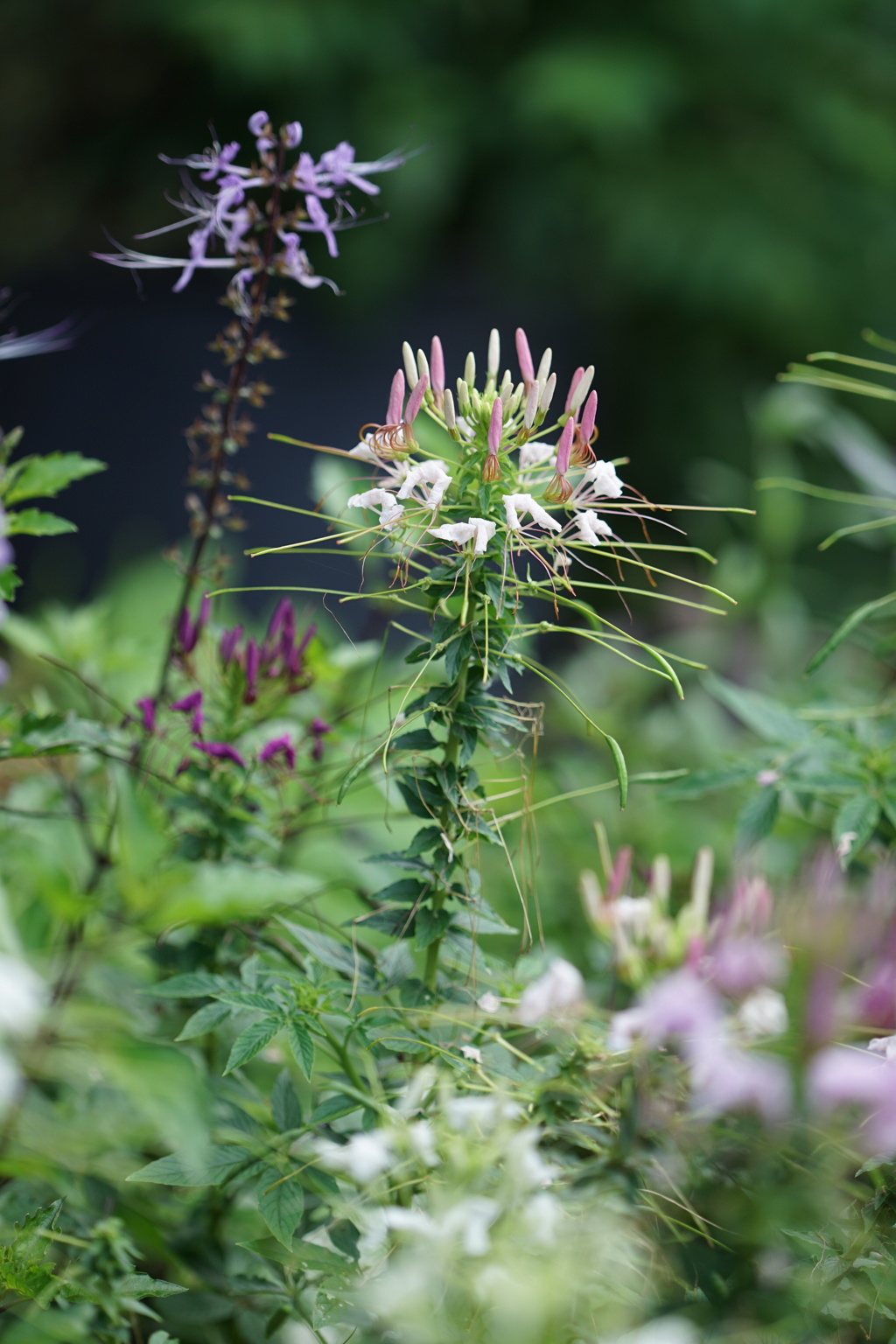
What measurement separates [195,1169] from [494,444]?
0.95 feet

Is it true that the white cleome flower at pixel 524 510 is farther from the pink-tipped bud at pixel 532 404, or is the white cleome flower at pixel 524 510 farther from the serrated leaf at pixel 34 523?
the serrated leaf at pixel 34 523

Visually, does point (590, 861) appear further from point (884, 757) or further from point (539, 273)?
point (539, 273)

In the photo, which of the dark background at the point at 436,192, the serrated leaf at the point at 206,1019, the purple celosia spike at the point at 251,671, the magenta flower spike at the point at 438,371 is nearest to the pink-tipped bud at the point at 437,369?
the magenta flower spike at the point at 438,371

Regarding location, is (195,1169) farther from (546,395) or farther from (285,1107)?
(546,395)

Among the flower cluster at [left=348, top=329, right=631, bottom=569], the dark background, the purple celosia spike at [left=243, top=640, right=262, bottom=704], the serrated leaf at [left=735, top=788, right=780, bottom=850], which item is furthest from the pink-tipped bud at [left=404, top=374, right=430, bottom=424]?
the dark background

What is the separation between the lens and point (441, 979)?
1.51 ft

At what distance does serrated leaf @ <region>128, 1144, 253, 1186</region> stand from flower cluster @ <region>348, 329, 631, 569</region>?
25 centimetres

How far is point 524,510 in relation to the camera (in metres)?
0.36

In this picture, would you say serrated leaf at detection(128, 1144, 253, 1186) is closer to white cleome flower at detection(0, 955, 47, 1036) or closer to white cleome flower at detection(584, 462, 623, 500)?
white cleome flower at detection(0, 955, 47, 1036)

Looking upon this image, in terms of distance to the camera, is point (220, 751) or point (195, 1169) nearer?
point (195, 1169)

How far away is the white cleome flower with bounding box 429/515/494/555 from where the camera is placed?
0.35 meters

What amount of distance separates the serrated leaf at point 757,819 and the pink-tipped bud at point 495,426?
251mm

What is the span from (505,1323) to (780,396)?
102 cm

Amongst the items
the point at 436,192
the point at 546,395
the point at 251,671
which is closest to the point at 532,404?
the point at 546,395
